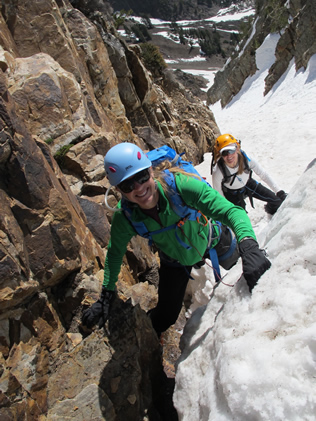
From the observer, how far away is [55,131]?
22.4 ft

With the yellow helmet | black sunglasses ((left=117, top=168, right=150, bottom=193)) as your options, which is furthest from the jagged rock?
the yellow helmet

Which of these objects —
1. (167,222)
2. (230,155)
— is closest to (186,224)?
(167,222)

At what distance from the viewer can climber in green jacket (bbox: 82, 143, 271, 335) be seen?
9.78ft

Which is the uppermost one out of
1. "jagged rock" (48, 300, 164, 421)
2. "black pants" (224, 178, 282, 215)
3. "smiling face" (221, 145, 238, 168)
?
"smiling face" (221, 145, 238, 168)

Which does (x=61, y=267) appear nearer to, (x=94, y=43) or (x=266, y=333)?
(x=266, y=333)

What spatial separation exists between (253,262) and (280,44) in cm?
4462

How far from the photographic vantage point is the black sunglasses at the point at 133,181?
3234 millimetres

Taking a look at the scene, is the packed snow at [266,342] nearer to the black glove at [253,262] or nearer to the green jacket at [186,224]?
the black glove at [253,262]

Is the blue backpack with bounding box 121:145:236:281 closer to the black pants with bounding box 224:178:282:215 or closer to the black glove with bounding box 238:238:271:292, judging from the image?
the black glove with bounding box 238:238:271:292

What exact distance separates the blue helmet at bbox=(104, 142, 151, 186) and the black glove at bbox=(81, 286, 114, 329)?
5.85ft

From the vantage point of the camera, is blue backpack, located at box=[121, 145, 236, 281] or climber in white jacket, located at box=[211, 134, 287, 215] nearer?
blue backpack, located at box=[121, 145, 236, 281]

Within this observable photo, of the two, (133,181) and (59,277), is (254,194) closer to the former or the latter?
(133,181)

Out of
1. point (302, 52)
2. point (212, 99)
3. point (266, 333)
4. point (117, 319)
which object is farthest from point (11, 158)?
point (212, 99)

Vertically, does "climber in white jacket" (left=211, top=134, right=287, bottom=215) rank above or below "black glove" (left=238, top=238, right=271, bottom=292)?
below
